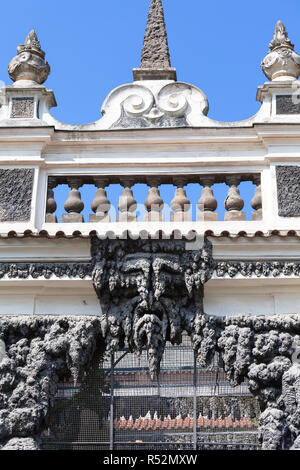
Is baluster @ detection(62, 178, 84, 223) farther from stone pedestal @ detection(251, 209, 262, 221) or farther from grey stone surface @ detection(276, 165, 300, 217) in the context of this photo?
grey stone surface @ detection(276, 165, 300, 217)

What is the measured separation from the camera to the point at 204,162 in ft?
35.8

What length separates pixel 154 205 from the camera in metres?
10.7

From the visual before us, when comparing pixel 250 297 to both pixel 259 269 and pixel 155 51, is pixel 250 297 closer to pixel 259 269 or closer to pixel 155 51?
pixel 259 269

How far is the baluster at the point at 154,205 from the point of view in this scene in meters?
10.7

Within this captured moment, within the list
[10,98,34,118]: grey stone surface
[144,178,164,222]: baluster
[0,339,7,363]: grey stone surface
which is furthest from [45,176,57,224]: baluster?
[0,339,7,363]: grey stone surface

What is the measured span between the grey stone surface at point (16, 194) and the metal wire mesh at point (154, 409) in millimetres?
2240

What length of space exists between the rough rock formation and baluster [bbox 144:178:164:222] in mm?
1639

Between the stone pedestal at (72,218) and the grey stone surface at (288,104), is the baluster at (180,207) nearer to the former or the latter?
the stone pedestal at (72,218)

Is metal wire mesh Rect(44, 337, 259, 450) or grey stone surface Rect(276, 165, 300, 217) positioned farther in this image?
grey stone surface Rect(276, 165, 300, 217)

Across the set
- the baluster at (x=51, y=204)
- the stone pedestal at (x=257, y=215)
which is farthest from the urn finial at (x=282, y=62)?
the baluster at (x=51, y=204)

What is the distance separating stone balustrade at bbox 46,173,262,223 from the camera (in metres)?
10.7

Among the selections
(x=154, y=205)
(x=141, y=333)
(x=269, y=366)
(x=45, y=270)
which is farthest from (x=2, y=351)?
(x=269, y=366)
